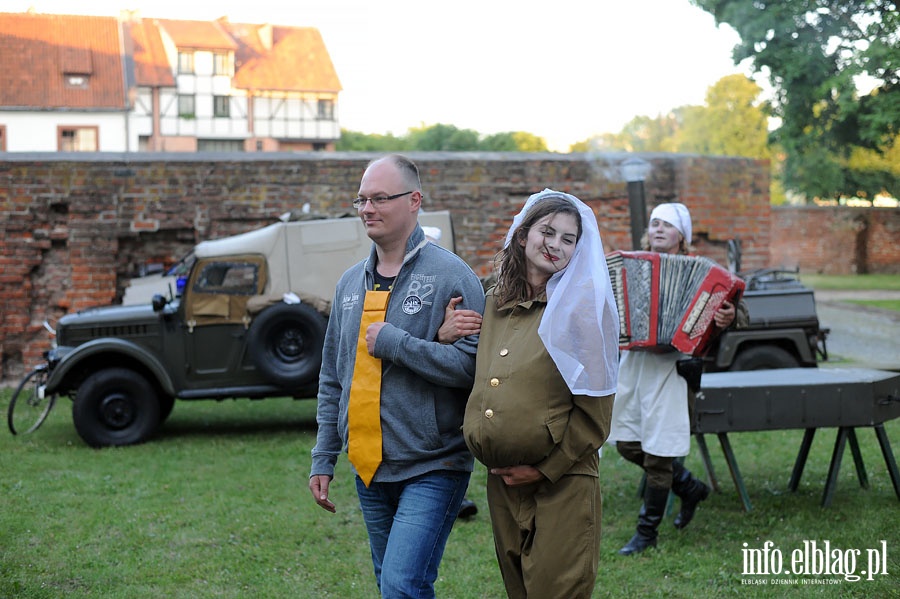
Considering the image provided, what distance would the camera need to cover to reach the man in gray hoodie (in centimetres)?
312

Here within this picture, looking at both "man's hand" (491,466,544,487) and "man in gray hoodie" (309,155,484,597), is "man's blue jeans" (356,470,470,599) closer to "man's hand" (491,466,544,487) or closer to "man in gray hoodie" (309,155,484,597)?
"man in gray hoodie" (309,155,484,597)

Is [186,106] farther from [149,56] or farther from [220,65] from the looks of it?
[149,56]

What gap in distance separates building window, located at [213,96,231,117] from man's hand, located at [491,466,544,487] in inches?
1757

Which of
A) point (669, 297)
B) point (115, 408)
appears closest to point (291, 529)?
point (669, 297)

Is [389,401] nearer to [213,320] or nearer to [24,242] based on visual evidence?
[213,320]

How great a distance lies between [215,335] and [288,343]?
0.84 meters

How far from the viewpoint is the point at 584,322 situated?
3.08 meters

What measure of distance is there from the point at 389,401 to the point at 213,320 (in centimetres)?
688

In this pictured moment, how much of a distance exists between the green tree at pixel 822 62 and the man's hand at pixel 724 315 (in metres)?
16.0

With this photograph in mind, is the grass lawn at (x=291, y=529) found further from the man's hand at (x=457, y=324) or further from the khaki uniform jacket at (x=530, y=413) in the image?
the man's hand at (x=457, y=324)

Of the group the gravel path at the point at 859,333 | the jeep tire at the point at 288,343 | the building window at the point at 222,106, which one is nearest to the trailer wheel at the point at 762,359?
the gravel path at the point at 859,333

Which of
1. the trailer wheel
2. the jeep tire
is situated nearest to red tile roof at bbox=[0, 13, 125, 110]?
the jeep tire

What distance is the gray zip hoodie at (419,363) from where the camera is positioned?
314 cm

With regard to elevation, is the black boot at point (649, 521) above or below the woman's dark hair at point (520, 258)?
below
